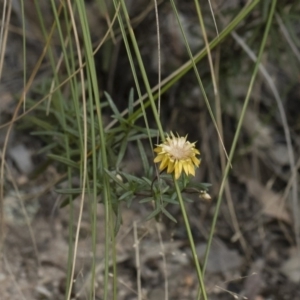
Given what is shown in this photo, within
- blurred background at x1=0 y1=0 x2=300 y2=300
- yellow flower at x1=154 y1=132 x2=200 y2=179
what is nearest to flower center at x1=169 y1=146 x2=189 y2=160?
yellow flower at x1=154 y1=132 x2=200 y2=179

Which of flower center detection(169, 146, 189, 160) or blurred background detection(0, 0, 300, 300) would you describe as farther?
blurred background detection(0, 0, 300, 300)

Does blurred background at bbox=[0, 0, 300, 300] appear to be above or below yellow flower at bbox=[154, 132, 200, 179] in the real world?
Answer: below

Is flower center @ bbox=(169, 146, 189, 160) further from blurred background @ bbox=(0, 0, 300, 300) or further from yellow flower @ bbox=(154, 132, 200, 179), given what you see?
blurred background @ bbox=(0, 0, 300, 300)

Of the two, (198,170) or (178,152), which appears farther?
(198,170)

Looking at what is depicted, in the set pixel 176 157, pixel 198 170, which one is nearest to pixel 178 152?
pixel 176 157

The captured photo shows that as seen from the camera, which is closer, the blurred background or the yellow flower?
the yellow flower

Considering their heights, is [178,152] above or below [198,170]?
above

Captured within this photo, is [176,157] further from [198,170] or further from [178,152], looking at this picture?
[198,170]

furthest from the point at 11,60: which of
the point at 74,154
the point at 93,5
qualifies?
the point at 74,154

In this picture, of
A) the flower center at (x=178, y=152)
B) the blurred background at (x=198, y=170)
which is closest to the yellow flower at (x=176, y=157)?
the flower center at (x=178, y=152)

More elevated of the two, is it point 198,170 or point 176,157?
point 176,157

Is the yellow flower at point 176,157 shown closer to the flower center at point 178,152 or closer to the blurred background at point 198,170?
the flower center at point 178,152

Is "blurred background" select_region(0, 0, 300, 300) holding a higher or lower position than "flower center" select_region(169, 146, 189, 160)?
lower
